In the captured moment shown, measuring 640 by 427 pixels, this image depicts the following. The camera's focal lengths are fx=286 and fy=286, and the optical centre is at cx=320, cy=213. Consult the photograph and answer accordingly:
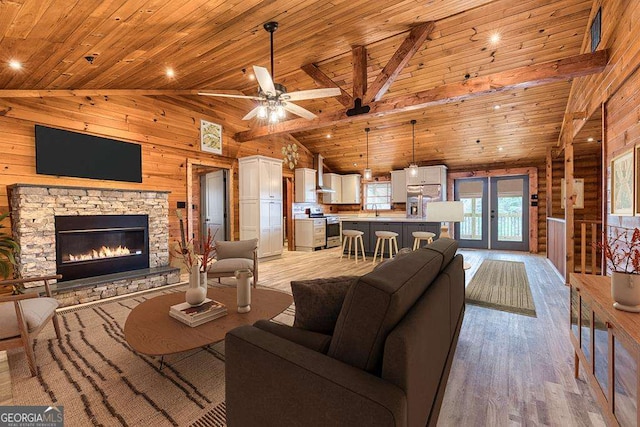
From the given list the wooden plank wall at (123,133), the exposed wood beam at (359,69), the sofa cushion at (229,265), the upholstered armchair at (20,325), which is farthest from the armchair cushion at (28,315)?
the exposed wood beam at (359,69)

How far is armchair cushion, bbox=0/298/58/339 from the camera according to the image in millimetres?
1902

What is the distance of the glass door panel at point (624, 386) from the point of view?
1231mm

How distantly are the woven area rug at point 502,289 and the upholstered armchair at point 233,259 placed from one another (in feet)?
9.21

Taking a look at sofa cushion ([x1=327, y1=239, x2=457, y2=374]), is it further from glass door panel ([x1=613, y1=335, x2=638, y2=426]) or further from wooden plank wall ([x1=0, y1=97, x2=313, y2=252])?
wooden plank wall ([x1=0, y1=97, x2=313, y2=252])

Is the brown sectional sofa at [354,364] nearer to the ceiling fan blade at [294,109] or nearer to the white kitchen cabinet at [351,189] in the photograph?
the ceiling fan blade at [294,109]

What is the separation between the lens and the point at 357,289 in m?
1.01

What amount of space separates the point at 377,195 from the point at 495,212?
10.7 ft

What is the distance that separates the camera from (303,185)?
7.81 meters

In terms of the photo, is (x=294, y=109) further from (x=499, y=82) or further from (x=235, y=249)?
(x=499, y=82)

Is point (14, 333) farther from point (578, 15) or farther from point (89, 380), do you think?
point (578, 15)

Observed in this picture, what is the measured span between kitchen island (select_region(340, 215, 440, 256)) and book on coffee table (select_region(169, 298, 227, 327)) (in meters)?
4.80

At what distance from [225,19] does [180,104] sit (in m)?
2.94

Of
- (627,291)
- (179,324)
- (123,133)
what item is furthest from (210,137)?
(627,291)

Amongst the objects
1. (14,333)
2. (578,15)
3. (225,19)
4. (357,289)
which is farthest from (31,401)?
(578,15)
